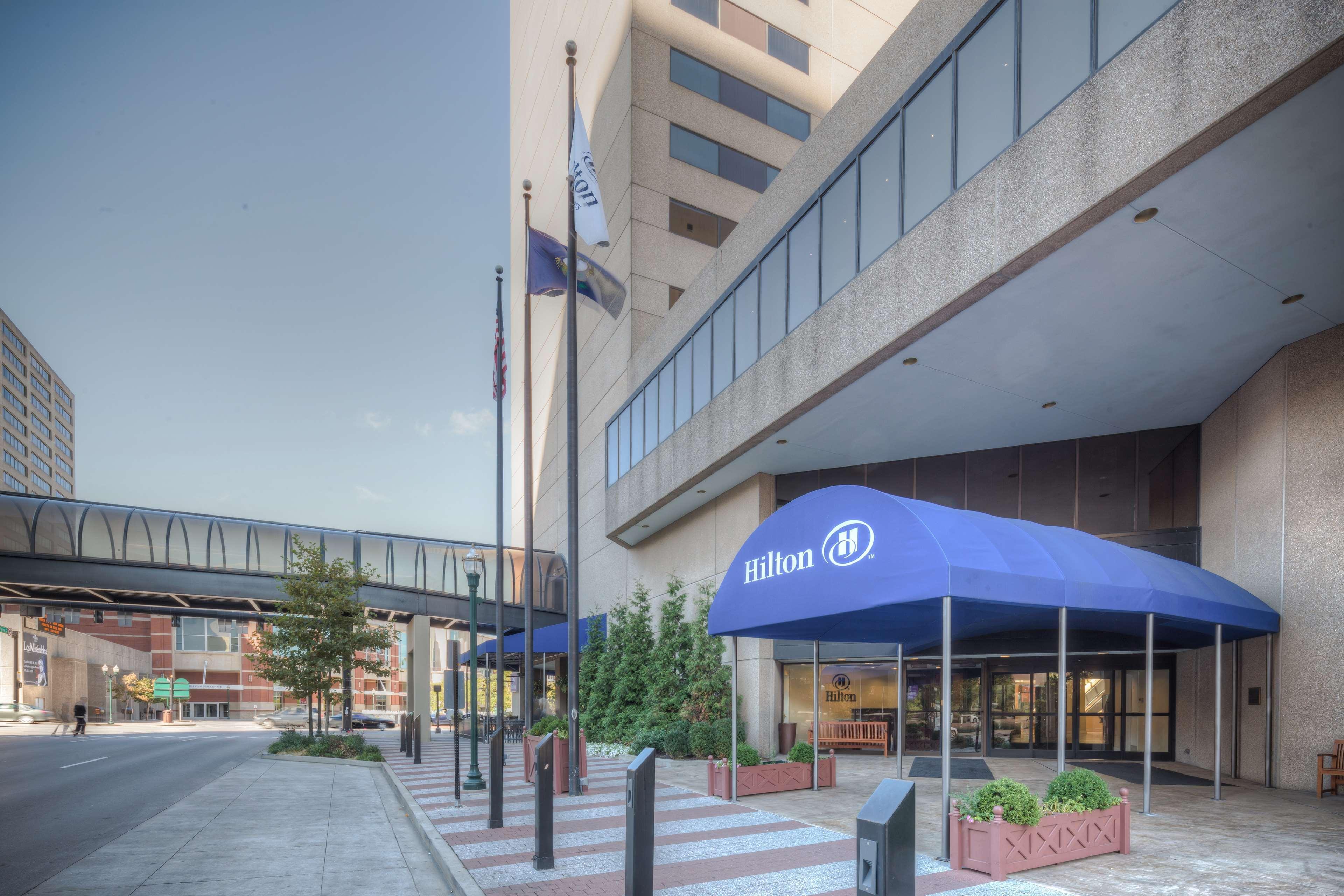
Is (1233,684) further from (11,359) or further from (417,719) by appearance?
(11,359)

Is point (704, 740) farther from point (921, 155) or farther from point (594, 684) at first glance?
point (921, 155)

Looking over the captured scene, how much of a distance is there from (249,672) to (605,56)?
90.6 m

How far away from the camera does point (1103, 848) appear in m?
8.91

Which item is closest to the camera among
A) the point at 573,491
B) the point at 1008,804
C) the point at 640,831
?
the point at 640,831

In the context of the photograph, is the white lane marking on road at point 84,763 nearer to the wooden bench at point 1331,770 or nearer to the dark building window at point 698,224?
the dark building window at point 698,224

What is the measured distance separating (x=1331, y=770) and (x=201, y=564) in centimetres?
3746

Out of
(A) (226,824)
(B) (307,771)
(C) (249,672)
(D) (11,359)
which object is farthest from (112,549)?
Result: (D) (11,359)

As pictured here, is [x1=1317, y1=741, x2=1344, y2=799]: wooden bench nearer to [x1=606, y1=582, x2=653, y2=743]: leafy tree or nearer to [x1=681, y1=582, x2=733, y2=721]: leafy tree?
[x1=681, y1=582, x2=733, y2=721]: leafy tree

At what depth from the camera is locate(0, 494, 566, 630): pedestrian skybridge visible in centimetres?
3266

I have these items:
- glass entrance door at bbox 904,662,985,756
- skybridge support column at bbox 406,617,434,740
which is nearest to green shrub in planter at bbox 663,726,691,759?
glass entrance door at bbox 904,662,985,756

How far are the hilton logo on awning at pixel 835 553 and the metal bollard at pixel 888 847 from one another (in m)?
6.35

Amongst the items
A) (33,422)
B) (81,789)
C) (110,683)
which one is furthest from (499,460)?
(33,422)

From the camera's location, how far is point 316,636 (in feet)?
91.5

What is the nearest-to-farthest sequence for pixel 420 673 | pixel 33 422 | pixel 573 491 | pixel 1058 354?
pixel 1058 354 → pixel 573 491 → pixel 420 673 → pixel 33 422
